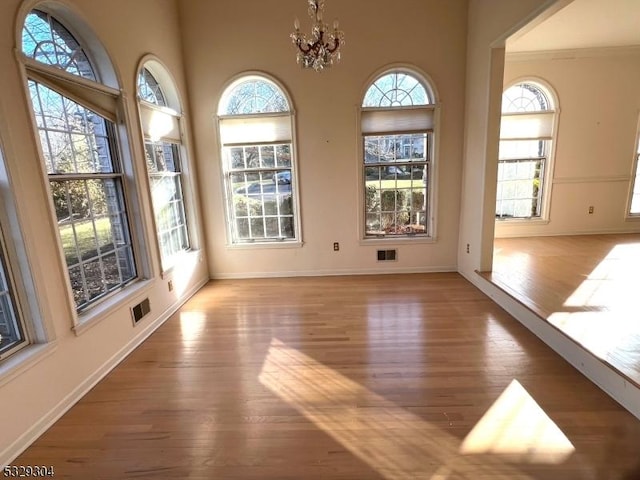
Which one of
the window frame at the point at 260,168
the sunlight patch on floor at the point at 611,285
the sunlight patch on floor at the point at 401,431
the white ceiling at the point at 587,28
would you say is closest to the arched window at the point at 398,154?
the window frame at the point at 260,168

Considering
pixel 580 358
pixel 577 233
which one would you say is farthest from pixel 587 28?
pixel 580 358

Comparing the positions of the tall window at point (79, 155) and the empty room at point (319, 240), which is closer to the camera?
the empty room at point (319, 240)

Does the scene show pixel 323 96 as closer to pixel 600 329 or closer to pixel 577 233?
pixel 600 329

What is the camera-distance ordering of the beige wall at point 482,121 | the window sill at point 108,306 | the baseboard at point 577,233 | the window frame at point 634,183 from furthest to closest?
the baseboard at point 577,233 < the window frame at point 634,183 < the beige wall at point 482,121 < the window sill at point 108,306

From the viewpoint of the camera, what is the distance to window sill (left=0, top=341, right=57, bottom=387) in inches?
71.4

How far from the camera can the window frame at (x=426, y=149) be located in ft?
13.9

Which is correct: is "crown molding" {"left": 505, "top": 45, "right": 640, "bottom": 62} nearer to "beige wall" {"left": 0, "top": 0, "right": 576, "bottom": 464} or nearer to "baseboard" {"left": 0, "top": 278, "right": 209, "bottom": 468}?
"beige wall" {"left": 0, "top": 0, "right": 576, "bottom": 464}

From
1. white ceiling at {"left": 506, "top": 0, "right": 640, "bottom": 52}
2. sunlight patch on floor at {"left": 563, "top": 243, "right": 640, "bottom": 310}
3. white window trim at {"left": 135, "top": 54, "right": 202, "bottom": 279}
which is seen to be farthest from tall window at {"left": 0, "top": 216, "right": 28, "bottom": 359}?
white ceiling at {"left": 506, "top": 0, "right": 640, "bottom": 52}

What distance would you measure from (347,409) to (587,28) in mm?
5658

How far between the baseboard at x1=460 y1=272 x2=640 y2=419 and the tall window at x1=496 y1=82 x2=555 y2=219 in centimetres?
287

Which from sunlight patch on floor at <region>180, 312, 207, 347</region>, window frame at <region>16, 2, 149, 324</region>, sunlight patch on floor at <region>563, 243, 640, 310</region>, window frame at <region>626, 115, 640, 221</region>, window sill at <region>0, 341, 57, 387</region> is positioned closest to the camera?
window sill at <region>0, 341, 57, 387</region>

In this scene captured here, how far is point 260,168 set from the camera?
15.0 feet

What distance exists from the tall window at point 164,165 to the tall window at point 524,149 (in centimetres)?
494

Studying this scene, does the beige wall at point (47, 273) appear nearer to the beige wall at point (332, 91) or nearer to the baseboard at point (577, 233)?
the beige wall at point (332, 91)
